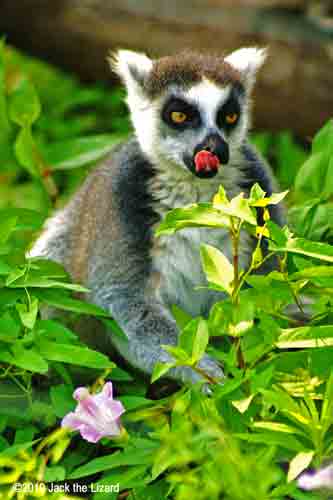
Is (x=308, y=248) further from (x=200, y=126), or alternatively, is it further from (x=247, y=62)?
(x=247, y=62)

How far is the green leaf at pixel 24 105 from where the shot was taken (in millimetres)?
5296

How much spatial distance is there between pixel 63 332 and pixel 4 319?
224mm

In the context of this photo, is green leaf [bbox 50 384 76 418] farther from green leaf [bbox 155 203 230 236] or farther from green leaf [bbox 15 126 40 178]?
green leaf [bbox 15 126 40 178]

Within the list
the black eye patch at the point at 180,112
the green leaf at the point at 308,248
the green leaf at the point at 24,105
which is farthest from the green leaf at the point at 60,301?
the green leaf at the point at 24,105

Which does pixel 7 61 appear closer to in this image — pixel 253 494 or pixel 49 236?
pixel 49 236

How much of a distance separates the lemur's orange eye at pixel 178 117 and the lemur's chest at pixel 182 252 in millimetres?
298

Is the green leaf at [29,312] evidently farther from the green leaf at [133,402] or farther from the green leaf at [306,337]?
the green leaf at [306,337]

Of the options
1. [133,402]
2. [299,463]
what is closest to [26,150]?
[133,402]

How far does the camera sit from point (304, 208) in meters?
4.39

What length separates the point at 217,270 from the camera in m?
3.06

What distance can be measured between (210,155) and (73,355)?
48.8 inches

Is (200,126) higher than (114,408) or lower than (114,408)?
higher

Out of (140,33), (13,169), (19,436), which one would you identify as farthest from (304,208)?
(140,33)

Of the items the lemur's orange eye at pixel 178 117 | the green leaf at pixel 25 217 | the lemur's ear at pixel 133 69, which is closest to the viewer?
the green leaf at pixel 25 217
